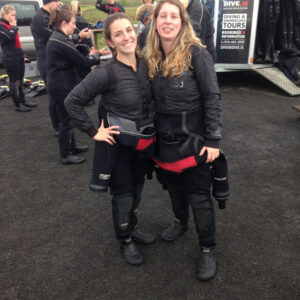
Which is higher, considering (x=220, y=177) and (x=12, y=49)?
(x=12, y=49)

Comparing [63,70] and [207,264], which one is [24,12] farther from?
[207,264]

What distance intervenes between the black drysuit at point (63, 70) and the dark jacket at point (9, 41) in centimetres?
240

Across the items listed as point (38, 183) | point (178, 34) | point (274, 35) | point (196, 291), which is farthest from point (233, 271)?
point (274, 35)

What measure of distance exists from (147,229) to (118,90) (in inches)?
59.9

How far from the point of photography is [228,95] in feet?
23.4

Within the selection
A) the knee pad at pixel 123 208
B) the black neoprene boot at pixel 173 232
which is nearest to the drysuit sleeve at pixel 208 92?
the knee pad at pixel 123 208

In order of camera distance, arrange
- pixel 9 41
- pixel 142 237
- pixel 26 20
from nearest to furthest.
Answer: pixel 142 237
pixel 9 41
pixel 26 20

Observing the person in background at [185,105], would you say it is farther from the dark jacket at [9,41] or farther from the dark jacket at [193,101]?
the dark jacket at [9,41]

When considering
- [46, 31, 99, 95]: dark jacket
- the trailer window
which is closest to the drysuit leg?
[46, 31, 99, 95]: dark jacket

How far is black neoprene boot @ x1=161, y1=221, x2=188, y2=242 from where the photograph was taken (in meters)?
2.78

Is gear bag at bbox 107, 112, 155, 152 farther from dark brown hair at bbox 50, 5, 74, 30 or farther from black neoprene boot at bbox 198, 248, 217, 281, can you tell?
dark brown hair at bbox 50, 5, 74, 30

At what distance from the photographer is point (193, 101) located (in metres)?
2.04

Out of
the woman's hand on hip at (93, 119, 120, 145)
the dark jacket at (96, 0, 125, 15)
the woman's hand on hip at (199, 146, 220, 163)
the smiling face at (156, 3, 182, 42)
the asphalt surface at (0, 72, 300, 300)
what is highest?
the dark jacket at (96, 0, 125, 15)

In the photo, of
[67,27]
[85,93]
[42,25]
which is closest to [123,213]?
[85,93]
